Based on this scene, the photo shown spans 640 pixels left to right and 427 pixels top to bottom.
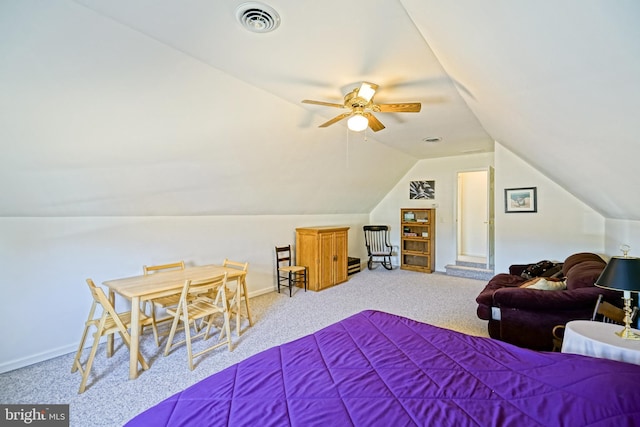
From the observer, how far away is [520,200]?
4.54 meters

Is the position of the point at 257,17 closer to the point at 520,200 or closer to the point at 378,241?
the point at 520,200

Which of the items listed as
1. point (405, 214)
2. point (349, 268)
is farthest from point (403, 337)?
point (405, 214)

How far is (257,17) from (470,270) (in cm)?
601

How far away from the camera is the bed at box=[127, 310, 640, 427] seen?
1102mm

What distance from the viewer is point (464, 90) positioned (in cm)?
265

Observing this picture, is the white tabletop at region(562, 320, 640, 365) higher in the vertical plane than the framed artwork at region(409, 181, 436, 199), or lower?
lower

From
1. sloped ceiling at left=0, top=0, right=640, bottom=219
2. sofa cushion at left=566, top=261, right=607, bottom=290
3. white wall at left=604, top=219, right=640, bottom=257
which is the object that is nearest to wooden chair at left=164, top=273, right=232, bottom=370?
sloped ceiling at left=0, top=0, right=640, bottom=219

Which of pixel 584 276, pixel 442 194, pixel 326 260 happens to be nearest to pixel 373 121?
pixel 584 276

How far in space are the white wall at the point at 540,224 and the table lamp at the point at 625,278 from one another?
3.06 meters

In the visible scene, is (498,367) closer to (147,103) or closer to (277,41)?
(277,41)

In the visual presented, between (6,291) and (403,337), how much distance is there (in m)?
3.47

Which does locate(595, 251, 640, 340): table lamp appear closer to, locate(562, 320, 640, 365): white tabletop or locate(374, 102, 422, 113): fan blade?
locate(562, 320, 640, 365): white tabletop

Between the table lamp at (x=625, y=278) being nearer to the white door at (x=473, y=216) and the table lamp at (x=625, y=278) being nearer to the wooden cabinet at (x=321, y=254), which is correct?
the wooden cabinet at (x=321, y=254)

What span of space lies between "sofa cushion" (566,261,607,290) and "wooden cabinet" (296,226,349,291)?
11.0 ft
